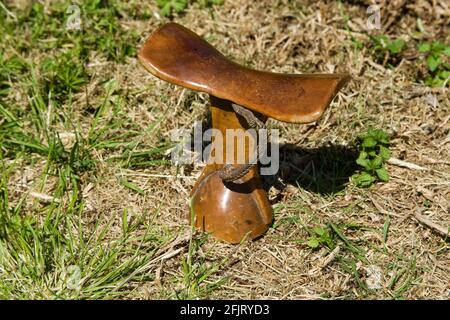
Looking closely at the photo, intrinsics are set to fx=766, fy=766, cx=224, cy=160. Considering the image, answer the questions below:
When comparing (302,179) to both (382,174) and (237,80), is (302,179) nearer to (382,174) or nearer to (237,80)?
(382,174)

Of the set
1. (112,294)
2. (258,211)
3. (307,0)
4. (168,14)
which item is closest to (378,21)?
(307,0)

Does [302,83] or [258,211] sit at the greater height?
[302,83]

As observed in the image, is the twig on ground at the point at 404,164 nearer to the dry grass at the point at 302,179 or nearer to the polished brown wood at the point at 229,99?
the dry grass at the point at 302,179

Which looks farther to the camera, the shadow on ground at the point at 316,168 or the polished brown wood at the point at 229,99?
the shadow on ground at the point at 316,168

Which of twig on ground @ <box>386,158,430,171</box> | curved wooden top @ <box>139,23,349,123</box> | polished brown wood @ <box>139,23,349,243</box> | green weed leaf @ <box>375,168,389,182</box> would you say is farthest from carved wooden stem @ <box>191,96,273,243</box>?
twig on ground @ <box>386,158,430,171</box>

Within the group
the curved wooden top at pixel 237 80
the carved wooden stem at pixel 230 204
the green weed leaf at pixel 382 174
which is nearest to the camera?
the curved wooden top at pixel 237 80

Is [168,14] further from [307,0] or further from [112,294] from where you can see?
[112,294]

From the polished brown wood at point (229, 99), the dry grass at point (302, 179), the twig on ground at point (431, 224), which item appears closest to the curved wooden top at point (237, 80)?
the polished brown wood at point (229, 99)

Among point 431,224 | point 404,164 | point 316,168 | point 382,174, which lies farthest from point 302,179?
point 431,224
